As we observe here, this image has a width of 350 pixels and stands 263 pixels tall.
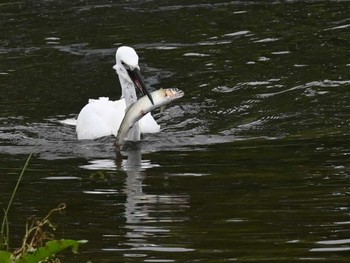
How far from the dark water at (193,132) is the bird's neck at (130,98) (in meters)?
0.12

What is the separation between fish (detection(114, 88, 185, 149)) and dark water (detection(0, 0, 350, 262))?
0.23 metres

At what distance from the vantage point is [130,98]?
458 inches

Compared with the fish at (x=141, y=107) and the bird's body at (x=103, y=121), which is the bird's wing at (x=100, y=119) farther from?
the fish at (x=141, y=107)

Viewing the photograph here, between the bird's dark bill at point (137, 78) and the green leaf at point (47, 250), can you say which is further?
the bird's dark bill at point (137, 78)

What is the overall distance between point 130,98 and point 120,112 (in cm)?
26

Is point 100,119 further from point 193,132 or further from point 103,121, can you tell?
point 193,132

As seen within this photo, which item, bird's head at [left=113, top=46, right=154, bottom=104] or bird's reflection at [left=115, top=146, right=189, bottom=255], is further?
bird's head at [left=113, top=46, right=154, bottom=104]

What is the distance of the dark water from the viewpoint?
679cm

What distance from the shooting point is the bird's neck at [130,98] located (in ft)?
36.9

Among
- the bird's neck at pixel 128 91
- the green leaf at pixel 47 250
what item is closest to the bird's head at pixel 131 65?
the bird's neck at pixel 128 91

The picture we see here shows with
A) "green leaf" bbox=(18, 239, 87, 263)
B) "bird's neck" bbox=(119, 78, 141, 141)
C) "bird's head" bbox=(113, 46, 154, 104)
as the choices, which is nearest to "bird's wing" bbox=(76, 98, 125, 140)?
"bird's neck" bbox=(119, 78, 141, 141)

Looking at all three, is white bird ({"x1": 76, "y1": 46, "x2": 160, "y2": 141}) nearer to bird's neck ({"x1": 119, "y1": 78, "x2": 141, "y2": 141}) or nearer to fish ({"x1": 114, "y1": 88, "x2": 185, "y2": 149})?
bird's neck ({"x1": 119, "y1": 78, "x2": 141, "y2": 141})

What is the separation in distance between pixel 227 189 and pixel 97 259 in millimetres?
2010

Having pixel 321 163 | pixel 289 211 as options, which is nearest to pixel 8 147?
pixel 321 163
